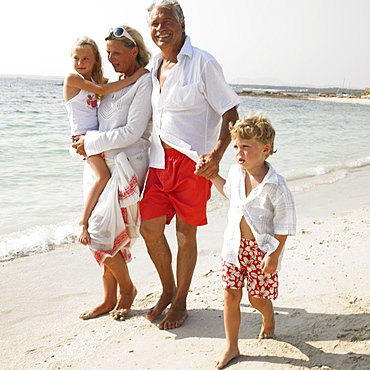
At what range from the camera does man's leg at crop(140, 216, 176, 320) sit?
3273 mm

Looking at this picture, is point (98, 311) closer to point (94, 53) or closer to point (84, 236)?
point (84, 236)

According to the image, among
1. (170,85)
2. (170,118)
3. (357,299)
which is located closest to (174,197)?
(170,118)

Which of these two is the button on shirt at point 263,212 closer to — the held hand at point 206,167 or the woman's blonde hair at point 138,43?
the held hand at point 206,167

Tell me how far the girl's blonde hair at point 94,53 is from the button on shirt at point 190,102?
20.0 inches

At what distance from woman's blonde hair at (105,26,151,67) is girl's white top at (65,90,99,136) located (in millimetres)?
442

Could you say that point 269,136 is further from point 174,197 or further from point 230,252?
point 174,197

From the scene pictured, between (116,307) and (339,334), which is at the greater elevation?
(339,334)

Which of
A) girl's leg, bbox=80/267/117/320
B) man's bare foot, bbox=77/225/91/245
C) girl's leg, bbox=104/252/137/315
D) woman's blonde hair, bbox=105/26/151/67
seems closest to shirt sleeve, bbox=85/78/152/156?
woman's blonde hair, bbox=105/26/151/67

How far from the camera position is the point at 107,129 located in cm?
338

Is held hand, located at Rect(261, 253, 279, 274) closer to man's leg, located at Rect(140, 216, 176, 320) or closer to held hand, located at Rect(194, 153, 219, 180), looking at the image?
held hand, located at Rect(194, 153, 219, 180)

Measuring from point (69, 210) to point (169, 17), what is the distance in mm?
4129

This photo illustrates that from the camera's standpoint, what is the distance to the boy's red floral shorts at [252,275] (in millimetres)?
2611

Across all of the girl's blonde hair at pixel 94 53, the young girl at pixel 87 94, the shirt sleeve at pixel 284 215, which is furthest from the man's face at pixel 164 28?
the shirt sleeve at pixel 284 215

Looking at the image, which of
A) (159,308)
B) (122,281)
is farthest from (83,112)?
(159,308)
